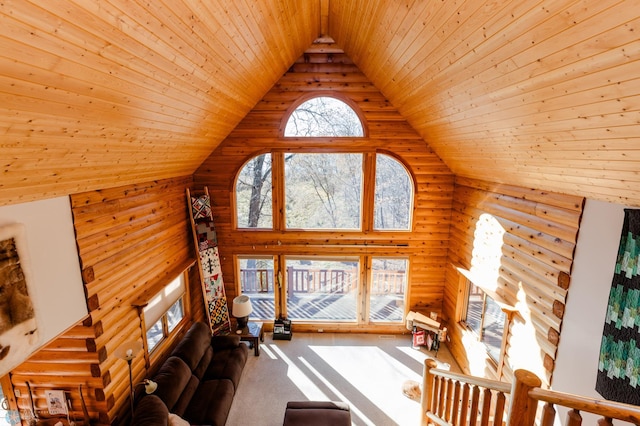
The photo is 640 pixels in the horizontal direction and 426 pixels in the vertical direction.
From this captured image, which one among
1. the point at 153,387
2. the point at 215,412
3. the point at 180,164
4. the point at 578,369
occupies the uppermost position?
the point at 180,164

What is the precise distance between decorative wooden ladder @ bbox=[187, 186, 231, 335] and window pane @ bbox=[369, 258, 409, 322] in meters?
3.09

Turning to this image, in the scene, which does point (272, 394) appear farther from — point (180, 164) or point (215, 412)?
point (180, 164)

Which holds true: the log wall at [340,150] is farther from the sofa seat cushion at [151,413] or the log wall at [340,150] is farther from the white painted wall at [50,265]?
the white painted wall at [50,265]

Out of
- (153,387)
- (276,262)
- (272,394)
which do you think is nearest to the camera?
(153,387)

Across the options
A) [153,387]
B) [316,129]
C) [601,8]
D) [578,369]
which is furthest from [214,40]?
[578,369]

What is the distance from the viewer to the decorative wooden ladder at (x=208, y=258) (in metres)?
5.66

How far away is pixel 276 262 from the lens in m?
6.18

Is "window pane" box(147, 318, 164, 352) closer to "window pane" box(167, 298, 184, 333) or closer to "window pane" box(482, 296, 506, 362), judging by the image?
"window pane" box(167, 298, 184, 333)

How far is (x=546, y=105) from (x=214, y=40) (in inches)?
106

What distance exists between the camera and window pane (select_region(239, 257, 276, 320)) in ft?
20.7

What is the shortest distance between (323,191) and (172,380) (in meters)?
3.87

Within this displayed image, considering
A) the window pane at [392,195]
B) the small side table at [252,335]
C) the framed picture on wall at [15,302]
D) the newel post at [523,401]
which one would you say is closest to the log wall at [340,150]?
the window pane at [392,195]

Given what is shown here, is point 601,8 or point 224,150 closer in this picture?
point 601,8

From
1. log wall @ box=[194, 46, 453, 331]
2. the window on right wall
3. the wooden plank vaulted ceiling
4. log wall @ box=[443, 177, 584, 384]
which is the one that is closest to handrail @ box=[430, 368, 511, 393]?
log wall @ box=[443, 177, 584, 384]
